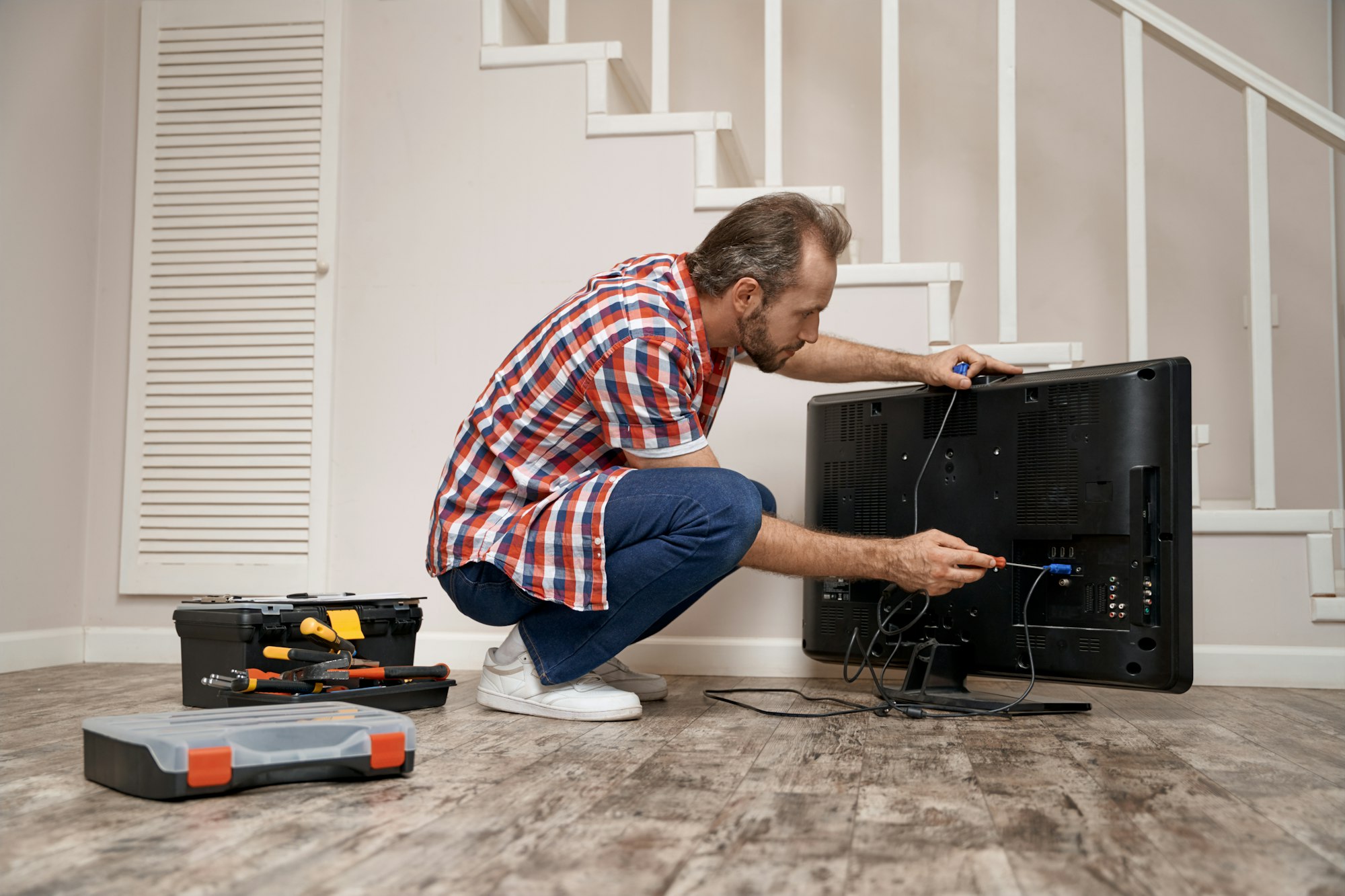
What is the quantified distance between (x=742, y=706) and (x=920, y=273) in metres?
1.05

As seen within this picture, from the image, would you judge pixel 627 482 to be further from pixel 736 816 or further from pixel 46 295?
pixel 46 295

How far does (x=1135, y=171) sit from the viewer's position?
90.0 inches

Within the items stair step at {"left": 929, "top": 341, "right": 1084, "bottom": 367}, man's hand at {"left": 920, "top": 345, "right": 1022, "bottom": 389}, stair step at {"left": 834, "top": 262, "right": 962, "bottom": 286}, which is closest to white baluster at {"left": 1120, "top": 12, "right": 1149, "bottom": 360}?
stair step at {"left": 929, "top": 341, "right": 1084, "bottom": 367}

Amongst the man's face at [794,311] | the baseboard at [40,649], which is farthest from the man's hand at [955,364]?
the baseboard at [40,649]

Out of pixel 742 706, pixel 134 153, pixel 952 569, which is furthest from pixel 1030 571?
pixel 134 153

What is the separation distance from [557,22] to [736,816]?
2.04 metres

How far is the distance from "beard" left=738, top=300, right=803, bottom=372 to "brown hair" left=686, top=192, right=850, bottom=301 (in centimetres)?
4

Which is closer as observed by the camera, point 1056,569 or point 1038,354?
point 1056,569

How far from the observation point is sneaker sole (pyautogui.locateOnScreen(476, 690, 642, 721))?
5.38ft

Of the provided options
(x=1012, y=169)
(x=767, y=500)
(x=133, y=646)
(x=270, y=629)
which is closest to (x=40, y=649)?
(x=133, y=646)

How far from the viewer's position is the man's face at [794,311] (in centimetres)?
171

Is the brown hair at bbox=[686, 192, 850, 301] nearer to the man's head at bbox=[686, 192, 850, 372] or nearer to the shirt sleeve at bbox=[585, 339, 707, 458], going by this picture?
the man's head at bbox=[686, 192, 850, 372]

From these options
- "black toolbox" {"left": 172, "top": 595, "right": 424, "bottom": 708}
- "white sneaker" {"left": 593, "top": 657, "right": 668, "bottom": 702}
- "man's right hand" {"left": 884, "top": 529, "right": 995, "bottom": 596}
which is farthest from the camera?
"white sneaker" {"left": 593, "top": 657, "right": 668, "bottom": 702}

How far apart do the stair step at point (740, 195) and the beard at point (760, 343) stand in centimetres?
62
